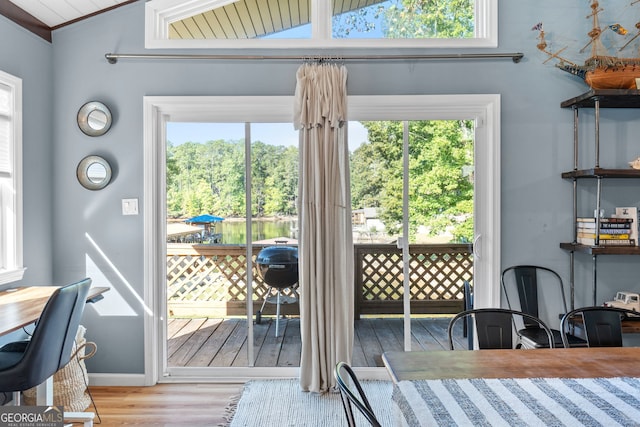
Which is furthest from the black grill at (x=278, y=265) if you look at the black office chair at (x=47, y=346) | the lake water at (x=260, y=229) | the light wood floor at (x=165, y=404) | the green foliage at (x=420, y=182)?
the black office chair at (x=47, y=346)

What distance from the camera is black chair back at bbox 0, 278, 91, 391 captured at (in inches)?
77.4

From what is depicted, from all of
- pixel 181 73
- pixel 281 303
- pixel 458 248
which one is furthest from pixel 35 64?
pixel 458 248

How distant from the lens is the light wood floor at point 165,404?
2.69m

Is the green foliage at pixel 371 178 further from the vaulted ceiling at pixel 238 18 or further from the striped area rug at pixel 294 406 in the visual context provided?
the striped area rug at pixel 294 406

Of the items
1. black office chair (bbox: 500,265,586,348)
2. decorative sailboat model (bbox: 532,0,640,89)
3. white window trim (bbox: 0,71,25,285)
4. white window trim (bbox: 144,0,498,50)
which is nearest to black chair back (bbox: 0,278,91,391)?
white window trim (bbox: 0,71,25,285)

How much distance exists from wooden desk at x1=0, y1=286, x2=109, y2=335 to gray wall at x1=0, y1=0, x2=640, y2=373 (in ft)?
1.46

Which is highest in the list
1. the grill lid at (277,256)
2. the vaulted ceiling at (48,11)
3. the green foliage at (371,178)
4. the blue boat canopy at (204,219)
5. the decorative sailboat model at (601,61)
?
the vaulted ceiling at (48,11)

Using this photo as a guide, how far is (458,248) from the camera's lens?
3355 millimetres

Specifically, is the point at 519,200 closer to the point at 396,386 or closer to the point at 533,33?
the point at 533,33

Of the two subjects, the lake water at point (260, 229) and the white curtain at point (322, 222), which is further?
the lake water at point (260, 229)

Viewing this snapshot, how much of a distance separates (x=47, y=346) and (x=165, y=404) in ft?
3.64

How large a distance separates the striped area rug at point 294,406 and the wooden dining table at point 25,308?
39.8 inches

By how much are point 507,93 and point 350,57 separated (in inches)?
44.7

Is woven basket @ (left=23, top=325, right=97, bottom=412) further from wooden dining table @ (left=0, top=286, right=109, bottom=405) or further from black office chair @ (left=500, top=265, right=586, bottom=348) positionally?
Answer: black office chair @ (left=500, top=265, right=586, bottom=348)
